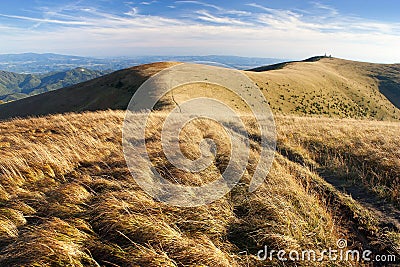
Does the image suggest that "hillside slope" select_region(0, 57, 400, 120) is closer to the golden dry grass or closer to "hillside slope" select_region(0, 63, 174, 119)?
"hillside slope" select_region(0, 63, 174, 119)

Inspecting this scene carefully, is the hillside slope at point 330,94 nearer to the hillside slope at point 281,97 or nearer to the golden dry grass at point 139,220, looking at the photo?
the hillside slope at point 281,97

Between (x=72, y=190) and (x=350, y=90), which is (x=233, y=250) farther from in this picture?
(x=350, y=90)

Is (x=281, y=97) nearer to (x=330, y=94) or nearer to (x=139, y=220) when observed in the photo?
(x=330, y=94)

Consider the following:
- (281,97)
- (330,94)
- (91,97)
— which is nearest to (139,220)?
(281,97)

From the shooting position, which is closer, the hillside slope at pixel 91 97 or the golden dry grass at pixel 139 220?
the golden dry grass at pixel 139 220

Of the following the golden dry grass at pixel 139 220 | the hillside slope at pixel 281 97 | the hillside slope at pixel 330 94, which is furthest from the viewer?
the hillside slope at pixel 330 94

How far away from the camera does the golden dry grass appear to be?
3289 millimetres

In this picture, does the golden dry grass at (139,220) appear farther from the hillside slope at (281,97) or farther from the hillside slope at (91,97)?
the hillside slope at (91,97)

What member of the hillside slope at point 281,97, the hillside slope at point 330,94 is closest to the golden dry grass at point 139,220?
the hillside slope at point 281,97

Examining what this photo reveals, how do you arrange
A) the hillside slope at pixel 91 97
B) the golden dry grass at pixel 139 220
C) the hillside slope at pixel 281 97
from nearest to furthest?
the golden dry grass at pixel 139 220 < the hillside slope at pixel 281 97 < the hillside slope at pixel 91 97

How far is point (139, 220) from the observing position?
396 cm

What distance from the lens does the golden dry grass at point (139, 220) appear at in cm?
329

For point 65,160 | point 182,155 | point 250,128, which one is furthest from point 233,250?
point 250,128

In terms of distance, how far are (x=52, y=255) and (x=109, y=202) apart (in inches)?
50.2
